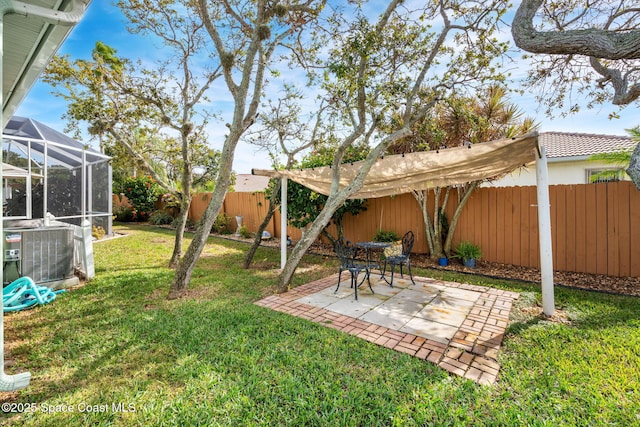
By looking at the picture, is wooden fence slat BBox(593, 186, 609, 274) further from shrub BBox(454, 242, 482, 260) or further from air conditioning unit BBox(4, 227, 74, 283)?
air conditioning unit BBox(4, 227, 74, 283)

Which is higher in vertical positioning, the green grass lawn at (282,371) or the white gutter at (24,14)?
the white gutter at (24,14)

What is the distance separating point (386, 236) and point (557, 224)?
3.76m

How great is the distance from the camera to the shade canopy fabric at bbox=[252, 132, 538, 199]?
401 centimetres

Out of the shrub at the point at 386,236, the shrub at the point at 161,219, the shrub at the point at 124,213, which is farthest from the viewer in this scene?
the shrub at the point at 124,213

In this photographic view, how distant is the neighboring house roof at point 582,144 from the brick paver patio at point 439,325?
6614 mm

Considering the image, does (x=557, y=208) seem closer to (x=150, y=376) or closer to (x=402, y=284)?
(x=402, y=284)

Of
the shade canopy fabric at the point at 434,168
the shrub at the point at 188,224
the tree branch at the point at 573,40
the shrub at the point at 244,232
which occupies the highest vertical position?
the tree branch at the point at 573,40

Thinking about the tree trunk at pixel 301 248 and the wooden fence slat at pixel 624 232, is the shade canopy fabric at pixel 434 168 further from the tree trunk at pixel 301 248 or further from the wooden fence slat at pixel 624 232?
the wooden fence slat at pixel 624 232

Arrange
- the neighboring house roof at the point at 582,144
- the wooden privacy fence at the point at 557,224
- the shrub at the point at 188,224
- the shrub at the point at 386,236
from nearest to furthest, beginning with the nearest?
the wooden privacy fence at the point at 557,224 → the shrub at the point at 386,236 → the neighboring house roof at the point at 582,144 → the shrub at the point at 188,224

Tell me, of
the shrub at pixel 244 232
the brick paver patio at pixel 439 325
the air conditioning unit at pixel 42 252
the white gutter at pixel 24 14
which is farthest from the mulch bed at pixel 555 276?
the air conditioning unit at pixel 42 252

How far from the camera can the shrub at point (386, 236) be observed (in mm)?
7941

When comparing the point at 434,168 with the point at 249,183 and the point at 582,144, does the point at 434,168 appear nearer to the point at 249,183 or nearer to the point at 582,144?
the point at 582,144

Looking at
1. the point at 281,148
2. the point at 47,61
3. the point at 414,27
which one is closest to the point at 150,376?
the point at 47,61

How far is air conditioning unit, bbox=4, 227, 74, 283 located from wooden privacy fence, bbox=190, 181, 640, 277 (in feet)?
24.0
